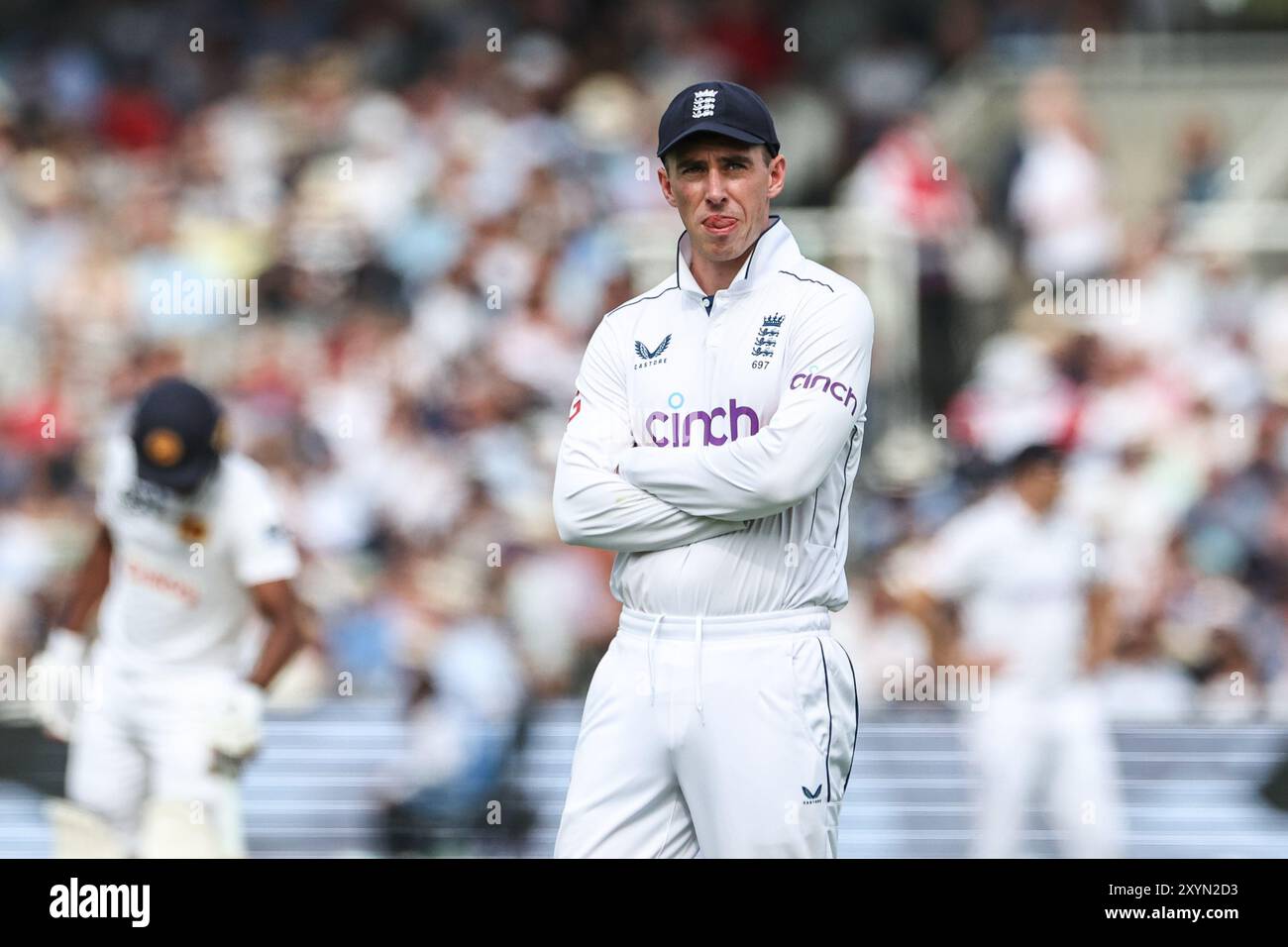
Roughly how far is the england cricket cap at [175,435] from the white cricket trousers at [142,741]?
0.59 meters

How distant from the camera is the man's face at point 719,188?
374 cm

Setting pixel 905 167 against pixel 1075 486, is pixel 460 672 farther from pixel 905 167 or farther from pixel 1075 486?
pixel 905 167

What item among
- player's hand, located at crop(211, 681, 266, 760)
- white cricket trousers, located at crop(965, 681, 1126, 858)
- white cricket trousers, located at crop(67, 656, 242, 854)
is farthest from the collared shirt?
white cricket trousers, located at crop(965, 681, 1126, 858)

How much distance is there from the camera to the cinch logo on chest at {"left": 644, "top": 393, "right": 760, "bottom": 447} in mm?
3816

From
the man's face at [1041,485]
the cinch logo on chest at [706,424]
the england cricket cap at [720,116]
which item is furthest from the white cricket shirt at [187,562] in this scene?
the man's face at [1041,485]

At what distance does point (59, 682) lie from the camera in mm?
5578

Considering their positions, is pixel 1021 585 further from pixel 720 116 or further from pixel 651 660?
pixel 720 116

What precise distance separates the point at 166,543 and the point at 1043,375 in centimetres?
482

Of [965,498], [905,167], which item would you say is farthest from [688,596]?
[905,167]
